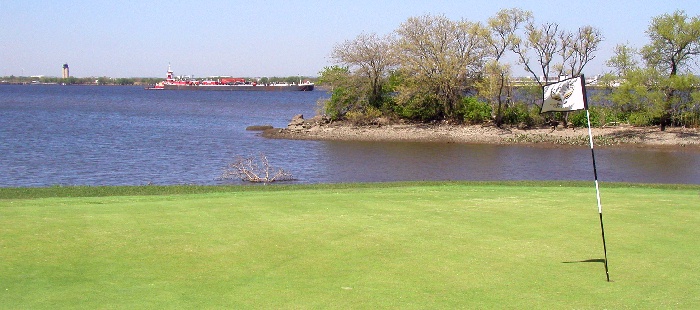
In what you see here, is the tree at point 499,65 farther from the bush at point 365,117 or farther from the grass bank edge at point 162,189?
the grass bank edge at point 162,189

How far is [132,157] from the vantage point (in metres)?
38.4

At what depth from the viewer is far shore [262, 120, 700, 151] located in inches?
1742

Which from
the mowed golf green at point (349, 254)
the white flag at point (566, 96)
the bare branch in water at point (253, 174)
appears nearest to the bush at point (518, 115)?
the bare branch in water at point (253, 174)

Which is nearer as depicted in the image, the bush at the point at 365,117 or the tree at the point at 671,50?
the tree at the point at 671,50

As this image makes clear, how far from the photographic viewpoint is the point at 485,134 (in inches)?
1946

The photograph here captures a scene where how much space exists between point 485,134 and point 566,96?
132 feet

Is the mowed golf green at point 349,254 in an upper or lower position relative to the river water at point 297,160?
upper

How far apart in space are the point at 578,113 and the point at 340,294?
143ft

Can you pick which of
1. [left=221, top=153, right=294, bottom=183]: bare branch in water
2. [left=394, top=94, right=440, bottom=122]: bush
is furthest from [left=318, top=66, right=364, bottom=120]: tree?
[left=221, top=153, right=294, bottom=183]: bare branch in water

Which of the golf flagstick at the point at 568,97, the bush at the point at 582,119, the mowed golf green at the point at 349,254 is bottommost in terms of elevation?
the mowed golf green at the point at 349,254

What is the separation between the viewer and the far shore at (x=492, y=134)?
44.2 m

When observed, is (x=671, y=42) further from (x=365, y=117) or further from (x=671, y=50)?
(x=365, y=117)

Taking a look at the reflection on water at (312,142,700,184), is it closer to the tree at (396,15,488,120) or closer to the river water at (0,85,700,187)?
the river water at (0,85,700,187)

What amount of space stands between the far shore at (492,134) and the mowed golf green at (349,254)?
102 ft
